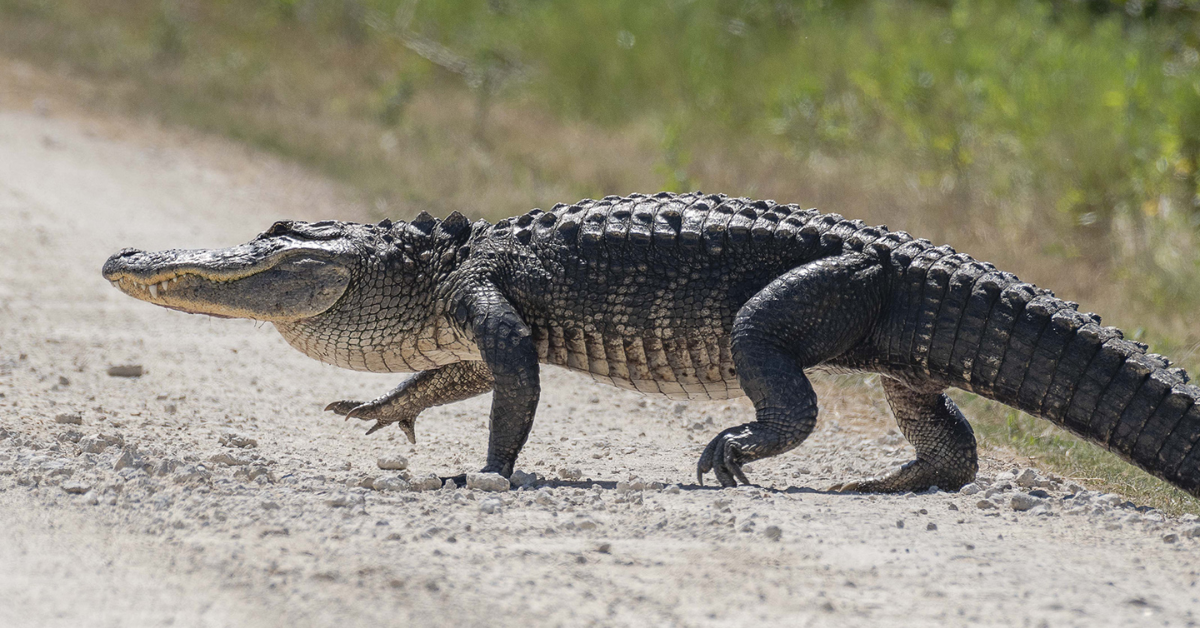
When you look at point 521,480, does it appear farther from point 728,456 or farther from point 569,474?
point 728,456

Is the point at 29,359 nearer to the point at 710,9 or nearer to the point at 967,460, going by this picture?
the point at 967,460

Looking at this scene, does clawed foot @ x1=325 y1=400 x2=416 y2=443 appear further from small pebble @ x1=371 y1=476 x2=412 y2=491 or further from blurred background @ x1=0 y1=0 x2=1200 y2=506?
blurred background @ x1=0 y1=0 x2=1200 y2=506

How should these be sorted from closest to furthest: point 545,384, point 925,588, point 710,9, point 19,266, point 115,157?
1. point 925,588
2. point 545,384
3. point 19,266
4. point 115,157
5. point 710,9

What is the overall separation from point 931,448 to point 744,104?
9.97m

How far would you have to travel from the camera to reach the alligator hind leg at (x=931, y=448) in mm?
5230

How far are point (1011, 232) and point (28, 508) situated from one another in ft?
27.9

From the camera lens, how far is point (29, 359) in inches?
267

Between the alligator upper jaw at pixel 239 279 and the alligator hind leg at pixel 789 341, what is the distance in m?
1.95

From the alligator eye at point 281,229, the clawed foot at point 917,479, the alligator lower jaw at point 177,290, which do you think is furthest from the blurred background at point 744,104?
the alligator lower jaw at point 177,290

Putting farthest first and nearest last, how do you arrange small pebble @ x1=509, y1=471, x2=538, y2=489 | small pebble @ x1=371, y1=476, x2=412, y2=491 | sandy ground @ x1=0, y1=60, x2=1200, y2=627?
1. small pebble @ x1=509, y1=471, x2=538, y2=489
2. small pebble @ x1=371, y1=476, x2=412, y2=491
3. sandy ground @ x1=0, y1=60, x2=1200, y2=627

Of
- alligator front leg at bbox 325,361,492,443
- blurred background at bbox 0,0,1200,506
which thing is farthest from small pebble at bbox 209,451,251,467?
blurred background at bbox 0,0,1200,506

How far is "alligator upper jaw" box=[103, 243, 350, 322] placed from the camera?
5309 millimetres

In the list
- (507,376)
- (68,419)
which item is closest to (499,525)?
(507,376)

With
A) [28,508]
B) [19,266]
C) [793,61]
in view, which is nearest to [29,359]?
[19,266]
